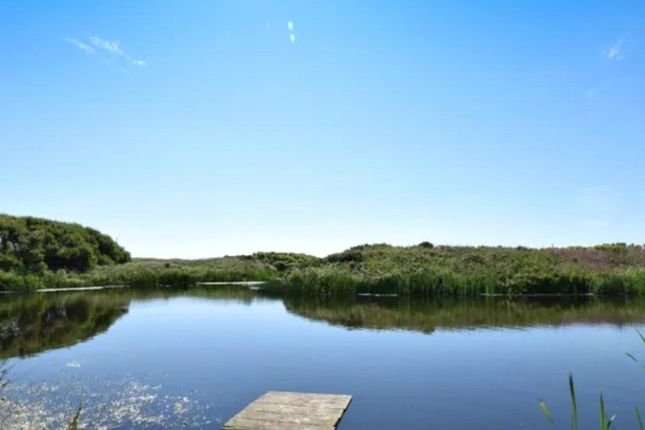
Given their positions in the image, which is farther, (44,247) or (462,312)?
(44,247)

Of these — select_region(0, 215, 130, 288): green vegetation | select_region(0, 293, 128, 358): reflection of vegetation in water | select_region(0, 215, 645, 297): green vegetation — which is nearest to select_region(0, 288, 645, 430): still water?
select_region(0, 293, 128, 358): reflection of vegetation in water

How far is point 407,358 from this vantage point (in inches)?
469

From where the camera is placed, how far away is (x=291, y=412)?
25.4 ft

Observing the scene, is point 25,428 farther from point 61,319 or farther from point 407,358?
point 61,319

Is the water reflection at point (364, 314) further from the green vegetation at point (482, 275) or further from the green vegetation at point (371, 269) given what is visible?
the green vegetation at point (371, 269)

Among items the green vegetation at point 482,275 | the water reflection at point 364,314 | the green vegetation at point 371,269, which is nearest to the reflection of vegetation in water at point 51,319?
the water reflection at point 364,314

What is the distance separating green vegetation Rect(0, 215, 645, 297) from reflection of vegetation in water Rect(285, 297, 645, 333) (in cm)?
248

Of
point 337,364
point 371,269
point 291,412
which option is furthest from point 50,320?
point 371,269

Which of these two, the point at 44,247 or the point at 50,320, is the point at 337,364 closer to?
the point at 50,320

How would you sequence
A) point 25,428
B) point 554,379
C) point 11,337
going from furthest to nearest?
point 11,337 < point 554,379 < point 25,428

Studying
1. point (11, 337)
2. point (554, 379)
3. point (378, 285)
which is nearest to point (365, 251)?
point (378, 285)

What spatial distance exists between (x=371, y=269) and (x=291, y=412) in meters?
24.5

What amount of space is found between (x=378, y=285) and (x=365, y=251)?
11.2 meters

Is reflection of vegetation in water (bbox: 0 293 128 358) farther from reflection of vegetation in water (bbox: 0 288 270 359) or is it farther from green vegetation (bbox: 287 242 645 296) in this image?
green vegetation (bbox: 287 242 645 296)
